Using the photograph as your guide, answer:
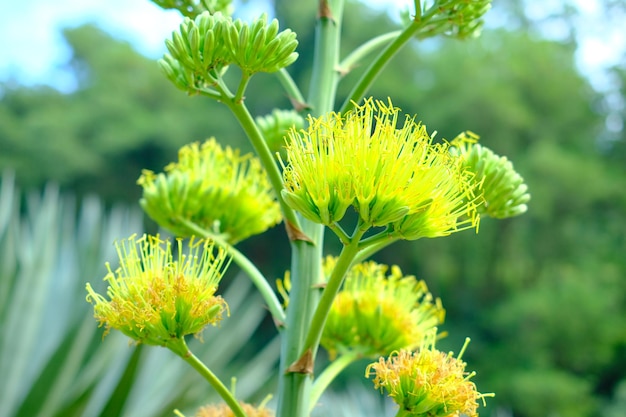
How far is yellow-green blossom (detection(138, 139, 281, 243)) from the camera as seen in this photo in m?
1.08

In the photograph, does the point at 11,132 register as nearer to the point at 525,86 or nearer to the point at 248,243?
the point at 248,243

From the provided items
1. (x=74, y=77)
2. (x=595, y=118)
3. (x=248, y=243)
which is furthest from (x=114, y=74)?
(x=595, y=118)

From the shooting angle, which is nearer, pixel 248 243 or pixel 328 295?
pixel 328 295

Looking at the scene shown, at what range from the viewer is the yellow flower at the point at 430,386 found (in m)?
0.79

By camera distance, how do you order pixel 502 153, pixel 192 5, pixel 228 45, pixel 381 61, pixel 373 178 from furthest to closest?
pixel 502 153, pixel 192 5, pixel 381 61, pixel 228 45, pixel 373 178

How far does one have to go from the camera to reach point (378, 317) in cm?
105

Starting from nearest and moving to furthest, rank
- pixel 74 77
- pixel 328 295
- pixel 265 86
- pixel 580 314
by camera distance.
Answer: pixel 328 295 < pixel 580 314 < pixel 265 86 < pixel 74 77

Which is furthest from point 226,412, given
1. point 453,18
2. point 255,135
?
point 453,18

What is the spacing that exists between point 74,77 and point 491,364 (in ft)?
26.5

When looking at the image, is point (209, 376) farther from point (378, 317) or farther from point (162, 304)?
point (378, 317)

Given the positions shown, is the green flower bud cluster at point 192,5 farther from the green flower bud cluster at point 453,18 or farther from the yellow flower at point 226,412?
the yellow flower at point 226,412

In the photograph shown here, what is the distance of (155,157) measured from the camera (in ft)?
34.1

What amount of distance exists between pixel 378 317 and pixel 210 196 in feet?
1.04

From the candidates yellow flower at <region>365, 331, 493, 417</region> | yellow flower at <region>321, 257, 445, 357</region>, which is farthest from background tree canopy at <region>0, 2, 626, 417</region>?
yellow flower at <region>365, 331, 493, 417</region>
